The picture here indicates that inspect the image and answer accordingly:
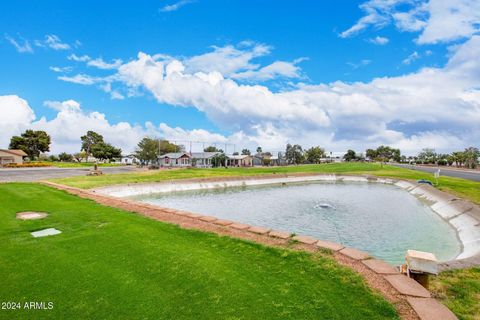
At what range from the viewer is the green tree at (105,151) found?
258 feet

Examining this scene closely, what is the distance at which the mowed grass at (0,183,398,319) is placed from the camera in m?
3.52

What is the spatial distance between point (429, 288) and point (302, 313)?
2.61m

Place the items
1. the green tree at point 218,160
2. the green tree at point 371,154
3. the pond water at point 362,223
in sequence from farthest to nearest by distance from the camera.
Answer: the green tree at point 371,154 → the green tree at point 218,160 → the pond water at point 362,223

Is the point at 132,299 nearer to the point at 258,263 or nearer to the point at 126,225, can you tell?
the point at 258,263

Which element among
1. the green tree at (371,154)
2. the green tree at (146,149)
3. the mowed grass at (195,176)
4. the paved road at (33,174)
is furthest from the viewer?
the green tree at (371,154)

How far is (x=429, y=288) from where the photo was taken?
4.50 meters

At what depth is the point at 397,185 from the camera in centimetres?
3503

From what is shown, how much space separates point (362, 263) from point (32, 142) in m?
88.0

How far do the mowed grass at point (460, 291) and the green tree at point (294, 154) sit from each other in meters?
95.0

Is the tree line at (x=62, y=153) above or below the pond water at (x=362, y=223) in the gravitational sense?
above

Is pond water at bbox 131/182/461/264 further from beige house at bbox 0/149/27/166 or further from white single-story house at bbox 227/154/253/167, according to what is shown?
beige house at bbox 0/149/27/166

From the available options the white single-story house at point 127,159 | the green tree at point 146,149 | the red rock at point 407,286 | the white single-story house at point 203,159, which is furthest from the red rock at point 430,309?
the white single-story house at point 127,159

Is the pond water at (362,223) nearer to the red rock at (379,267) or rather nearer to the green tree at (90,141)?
the red rock at (379,267)

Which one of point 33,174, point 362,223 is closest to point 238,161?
point 33,174
